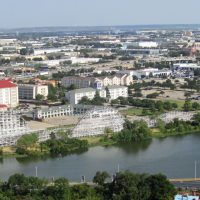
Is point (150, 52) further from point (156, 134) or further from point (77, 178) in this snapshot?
point (77, 178)

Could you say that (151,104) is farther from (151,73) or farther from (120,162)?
(151,73)

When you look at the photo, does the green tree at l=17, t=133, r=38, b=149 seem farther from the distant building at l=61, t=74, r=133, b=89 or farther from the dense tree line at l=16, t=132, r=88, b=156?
the distant building at l=61, t=74, r=133, b=89

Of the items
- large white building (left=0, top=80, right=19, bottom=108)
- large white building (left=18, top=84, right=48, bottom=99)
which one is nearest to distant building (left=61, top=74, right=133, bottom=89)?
large white building (left=18, top=84, right=48, bottom=99)

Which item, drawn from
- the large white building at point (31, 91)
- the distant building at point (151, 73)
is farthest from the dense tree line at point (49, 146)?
the distant building at point (151, 73)

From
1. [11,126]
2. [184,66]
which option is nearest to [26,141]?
[11,126]

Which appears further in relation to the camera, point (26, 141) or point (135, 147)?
point (135, 147)

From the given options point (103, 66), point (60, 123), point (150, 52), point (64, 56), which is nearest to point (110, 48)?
point (150, 52)
